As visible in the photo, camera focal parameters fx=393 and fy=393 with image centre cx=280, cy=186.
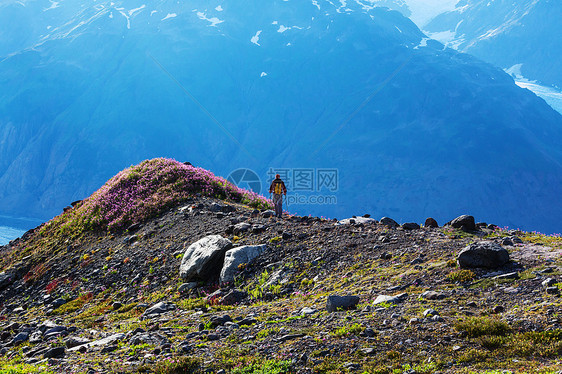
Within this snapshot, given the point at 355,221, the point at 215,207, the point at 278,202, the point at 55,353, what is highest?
the point at 215,207

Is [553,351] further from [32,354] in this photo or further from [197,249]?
[197,249]

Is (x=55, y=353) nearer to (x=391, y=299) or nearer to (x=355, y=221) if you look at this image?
(x=391, y=299)

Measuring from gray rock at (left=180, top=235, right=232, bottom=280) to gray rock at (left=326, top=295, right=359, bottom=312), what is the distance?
812cm

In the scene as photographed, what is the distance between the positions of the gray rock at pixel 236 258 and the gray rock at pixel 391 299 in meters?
7.66

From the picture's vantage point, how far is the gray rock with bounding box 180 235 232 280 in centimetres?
1852

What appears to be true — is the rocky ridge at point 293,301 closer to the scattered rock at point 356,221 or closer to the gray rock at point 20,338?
the gray rock at point 20,338

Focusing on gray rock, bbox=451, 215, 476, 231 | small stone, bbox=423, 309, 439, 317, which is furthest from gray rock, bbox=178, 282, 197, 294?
gray rock, bbox=451, 215, 476, 231

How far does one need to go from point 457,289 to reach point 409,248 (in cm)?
479

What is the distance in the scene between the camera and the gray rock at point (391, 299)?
37.2 feet

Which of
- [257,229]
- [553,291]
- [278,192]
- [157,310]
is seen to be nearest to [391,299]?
[553,291]

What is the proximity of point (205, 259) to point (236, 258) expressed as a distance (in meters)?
Result: 1.56

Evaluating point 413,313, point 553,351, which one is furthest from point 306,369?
point 553,351

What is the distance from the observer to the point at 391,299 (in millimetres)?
11422

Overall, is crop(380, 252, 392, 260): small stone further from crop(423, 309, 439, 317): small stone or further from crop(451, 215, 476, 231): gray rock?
crop(423, 309, 439, 317): small stone
